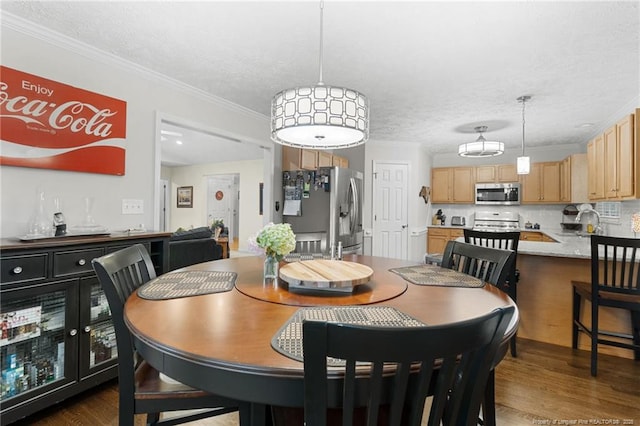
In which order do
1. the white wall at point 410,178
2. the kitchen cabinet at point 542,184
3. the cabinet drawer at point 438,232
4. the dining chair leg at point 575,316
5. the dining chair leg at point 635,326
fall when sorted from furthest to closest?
the cabinet drawer at point 438,232 → the white wall at point 410,178 → the kitchen cabinet at point 542,184 → the dining chair leg at point 575,316 → the dining chair leg at point 635,326

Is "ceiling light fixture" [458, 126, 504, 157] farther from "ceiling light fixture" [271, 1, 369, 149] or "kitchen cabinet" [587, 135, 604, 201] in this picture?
"ceiling light fixture" [271, 1, 369, 149]

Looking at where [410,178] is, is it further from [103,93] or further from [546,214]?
[103,93]

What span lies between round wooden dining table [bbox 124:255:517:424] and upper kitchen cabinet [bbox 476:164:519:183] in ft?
16.9

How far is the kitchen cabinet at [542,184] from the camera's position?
5.30 m

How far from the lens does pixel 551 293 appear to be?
273 centimetres

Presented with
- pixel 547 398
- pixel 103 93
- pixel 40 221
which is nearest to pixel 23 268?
pixel 40 221

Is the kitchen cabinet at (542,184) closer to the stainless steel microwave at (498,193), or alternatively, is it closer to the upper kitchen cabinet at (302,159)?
the stainless steel microwave at (498,193)

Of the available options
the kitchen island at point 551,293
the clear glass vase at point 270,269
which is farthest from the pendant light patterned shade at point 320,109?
the kitchen island at point 551,293

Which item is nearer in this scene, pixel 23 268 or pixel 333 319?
pixel 333 319

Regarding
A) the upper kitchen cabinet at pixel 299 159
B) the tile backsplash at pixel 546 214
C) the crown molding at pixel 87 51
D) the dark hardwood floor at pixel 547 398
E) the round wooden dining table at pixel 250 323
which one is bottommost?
the dark hardwood floor at pixel 547 398

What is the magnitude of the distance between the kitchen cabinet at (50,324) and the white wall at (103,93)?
1.56 feet

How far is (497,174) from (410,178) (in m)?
1.70

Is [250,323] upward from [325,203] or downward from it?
downward

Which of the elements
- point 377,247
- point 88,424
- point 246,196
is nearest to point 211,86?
point 88,424
